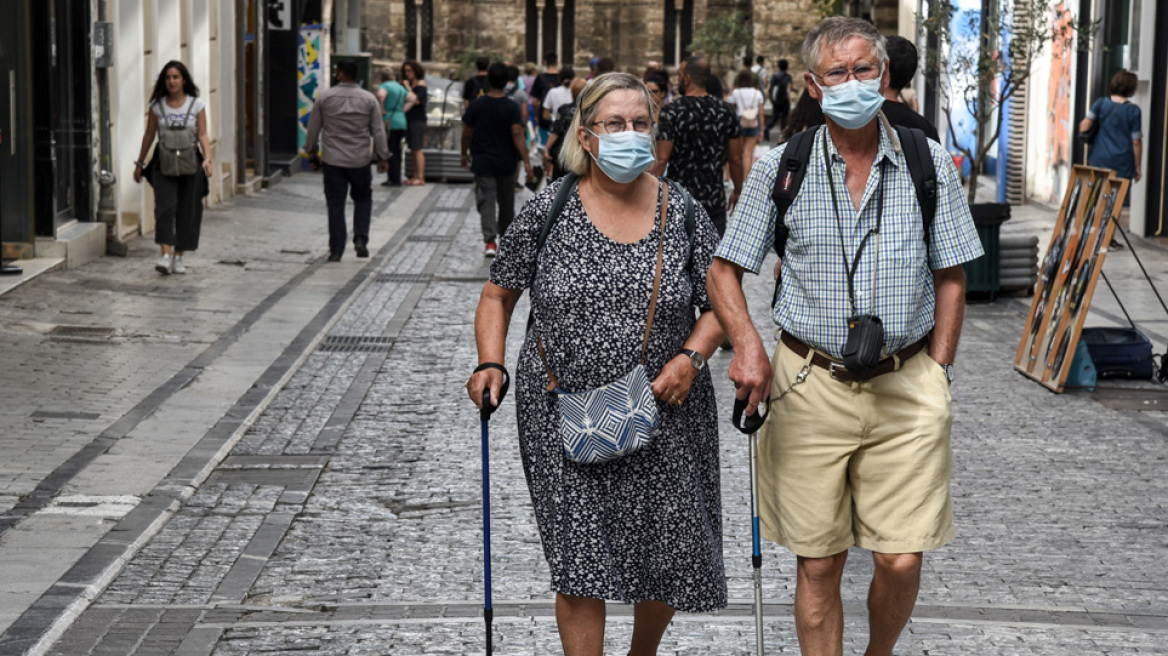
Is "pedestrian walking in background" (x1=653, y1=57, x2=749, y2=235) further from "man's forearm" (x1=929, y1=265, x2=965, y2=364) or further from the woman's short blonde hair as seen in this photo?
"man's forearm" (x1=929, y1=265, x2=965, y2=364)

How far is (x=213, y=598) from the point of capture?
5898 mm

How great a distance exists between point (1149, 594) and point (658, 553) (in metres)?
2.24

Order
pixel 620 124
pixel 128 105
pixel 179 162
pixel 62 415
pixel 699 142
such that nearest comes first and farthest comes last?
1. pixel 620 124
2. pixel 62 415
3. pixel 699 142
4. pixel 179 162
5. pixel 128 105

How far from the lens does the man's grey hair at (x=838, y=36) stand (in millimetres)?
4391

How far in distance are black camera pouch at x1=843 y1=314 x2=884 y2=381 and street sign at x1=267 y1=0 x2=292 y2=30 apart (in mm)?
23191

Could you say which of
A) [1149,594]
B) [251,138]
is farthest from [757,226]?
[251,138]

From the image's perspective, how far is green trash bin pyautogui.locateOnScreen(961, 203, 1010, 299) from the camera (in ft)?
43.8

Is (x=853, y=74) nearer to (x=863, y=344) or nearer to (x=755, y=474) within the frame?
(x=863, y=344)

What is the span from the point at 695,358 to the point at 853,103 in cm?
71

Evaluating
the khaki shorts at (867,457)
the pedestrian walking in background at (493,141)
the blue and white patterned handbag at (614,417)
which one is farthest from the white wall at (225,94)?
the khaki shorts at (867,457)

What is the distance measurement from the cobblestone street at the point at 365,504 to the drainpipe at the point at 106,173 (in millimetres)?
3196

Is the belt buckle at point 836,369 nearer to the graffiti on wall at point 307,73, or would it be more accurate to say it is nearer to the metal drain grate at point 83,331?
the metal drain grate at point 83,331

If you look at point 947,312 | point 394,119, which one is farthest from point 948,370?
point 394,119

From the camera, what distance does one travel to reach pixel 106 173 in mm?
15859
